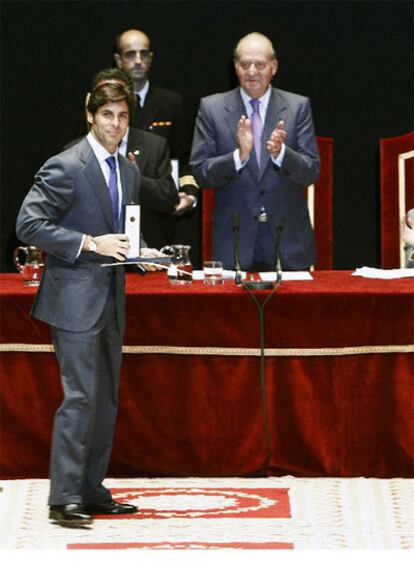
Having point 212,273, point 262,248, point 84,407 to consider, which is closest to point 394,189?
point 262,248

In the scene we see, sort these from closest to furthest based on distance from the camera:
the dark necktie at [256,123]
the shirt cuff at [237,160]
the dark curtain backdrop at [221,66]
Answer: the shirt cuff at [237,160]
the dark necktie at [256,123]
the dark curtain backdrop at [221,66]

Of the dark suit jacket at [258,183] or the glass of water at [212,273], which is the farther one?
the dark suit jacket at [258,183]

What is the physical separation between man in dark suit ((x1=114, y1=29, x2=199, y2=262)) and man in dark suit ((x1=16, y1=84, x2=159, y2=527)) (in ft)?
6.09

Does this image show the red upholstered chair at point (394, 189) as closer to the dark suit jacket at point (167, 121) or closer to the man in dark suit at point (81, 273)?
the dark suit jacket at point (167, 121)

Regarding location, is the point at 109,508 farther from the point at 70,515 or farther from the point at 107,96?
the point at 107,96

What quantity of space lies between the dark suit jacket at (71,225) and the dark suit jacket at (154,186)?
141cm

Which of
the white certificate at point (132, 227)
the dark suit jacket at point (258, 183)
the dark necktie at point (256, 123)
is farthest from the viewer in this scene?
the dark necktie at point (256, 123)

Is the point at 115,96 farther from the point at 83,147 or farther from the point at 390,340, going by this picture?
the point at 390,340

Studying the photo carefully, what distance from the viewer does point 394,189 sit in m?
6.41

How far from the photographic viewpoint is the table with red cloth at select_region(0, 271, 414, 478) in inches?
187

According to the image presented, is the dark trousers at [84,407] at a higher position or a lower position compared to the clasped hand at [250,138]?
lower

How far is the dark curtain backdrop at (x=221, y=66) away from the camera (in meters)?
6.68

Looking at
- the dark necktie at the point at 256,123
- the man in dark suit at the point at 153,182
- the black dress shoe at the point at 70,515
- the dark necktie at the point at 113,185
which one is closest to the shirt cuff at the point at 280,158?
the dark necktie at the point at 256,123

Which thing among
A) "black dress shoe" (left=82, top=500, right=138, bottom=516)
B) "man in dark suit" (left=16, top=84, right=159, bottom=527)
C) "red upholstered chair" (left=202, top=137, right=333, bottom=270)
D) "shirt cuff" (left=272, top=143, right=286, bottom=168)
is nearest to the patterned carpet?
"black dress shoe" (left=82, top=500, right=138, bottom=516)
